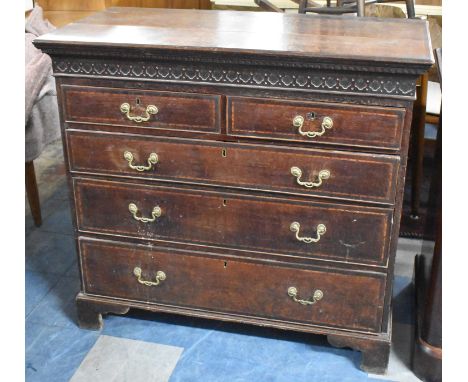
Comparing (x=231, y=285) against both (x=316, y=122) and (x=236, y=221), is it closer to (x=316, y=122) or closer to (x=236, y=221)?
(x=236, y=221)

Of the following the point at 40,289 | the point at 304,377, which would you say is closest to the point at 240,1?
the point at 40,289

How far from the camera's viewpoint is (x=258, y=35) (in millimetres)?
1688

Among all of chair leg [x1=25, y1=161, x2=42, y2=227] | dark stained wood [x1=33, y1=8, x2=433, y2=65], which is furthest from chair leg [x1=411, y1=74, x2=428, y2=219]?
chair leg [x1=25, y1=161, x2=42, y2=227]

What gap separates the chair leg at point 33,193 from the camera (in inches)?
97.0

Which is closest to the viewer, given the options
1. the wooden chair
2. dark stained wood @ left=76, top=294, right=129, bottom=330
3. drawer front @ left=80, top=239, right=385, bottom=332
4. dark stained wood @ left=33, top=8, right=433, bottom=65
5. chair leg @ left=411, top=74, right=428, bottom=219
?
dark stained wood @ left=33, top=8, right=433, bottom=65

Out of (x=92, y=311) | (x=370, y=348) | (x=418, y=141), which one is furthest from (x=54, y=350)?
(x=418, y=141)

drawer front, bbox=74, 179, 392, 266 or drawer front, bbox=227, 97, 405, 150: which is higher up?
drawer front, bbox=227, 97, 405, 150

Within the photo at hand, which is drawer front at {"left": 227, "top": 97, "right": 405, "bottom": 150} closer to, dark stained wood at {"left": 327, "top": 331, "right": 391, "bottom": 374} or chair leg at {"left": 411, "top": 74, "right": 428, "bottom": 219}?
dark stained wood at {"left": 327, "top": 331, "right": 391, "bottom": 374}

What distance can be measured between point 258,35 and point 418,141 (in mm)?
1038

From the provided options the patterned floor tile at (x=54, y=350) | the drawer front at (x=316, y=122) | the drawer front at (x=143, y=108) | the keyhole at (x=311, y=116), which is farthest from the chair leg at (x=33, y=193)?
the keyhole at (x=311, y=116)

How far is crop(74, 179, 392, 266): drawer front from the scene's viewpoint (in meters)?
1.69

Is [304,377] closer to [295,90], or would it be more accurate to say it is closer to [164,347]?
[164,347]

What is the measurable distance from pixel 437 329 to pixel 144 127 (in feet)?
3.19

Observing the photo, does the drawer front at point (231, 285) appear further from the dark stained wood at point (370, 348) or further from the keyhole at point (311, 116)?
the keyhole at point (311, 116)
